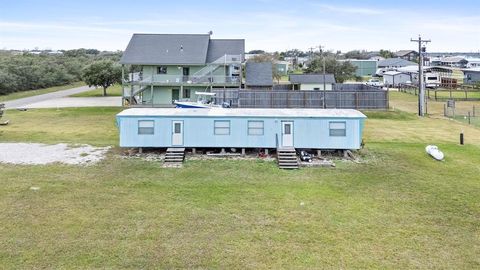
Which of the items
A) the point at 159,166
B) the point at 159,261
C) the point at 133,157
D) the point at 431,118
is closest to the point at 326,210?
the point at 159,261

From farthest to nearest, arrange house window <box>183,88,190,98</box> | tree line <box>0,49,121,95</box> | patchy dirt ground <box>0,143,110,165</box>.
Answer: tree line <box>0,49,121,95</box>
house window <box>183,88,190,98</box>
patchy dirt ground <box>0,143,110,165</box>

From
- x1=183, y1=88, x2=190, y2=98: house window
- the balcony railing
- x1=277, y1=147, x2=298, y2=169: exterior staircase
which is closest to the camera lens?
x1=277, y1=147, x2=298, y2=169: exterior staircase

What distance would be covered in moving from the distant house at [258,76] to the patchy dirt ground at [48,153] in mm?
23633

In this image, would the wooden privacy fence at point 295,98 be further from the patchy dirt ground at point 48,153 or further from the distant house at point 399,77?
the distant house at point 399,77

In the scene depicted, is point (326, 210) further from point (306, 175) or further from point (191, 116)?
point (191, 116)

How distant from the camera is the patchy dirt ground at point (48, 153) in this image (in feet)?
60.5

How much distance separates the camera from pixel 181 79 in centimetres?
4012

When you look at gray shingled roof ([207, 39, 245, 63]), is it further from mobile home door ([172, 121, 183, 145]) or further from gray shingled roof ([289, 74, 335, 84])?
mobile home door ([172, 121, 183, 145])

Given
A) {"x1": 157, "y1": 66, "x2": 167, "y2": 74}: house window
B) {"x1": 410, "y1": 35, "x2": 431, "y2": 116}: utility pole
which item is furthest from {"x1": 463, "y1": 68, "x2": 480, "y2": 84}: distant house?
{"x1": 157, "y1": 66, "x2": 167, "y2": 74}: house window

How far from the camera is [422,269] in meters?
9.21

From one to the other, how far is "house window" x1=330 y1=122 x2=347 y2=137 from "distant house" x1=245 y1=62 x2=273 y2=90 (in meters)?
23.2

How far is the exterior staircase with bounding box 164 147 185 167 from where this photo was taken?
1805 centimetres

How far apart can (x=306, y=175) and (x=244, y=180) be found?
265cm

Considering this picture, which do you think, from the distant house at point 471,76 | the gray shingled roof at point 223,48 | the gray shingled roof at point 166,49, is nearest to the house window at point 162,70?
the gray shingled roof at point 166,49
